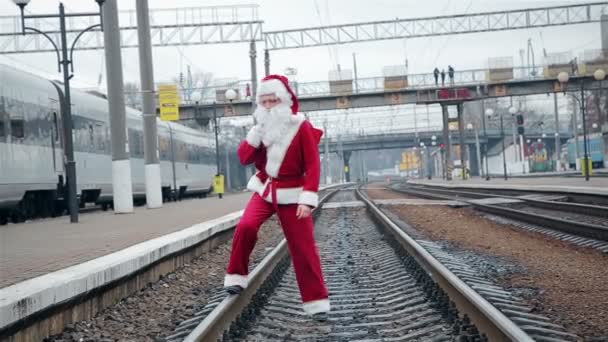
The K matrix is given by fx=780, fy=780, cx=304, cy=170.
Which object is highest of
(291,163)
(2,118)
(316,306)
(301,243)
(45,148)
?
(2,118)

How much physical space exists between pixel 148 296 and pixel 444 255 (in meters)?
4.05

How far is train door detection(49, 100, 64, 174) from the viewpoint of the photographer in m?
19.8

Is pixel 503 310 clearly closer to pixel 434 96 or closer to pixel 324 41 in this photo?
pixel 324 41

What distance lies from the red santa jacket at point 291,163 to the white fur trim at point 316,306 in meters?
0.79

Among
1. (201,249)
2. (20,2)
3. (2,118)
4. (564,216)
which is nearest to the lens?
(201,249)

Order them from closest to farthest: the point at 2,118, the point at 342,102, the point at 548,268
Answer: the point at 548,268 < the point at 2,118 < the point at 342,102

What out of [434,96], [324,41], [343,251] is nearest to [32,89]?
[343,251]

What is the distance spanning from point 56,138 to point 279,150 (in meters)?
15.2

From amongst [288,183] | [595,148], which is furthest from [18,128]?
[595,148]

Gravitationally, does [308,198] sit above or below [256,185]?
below

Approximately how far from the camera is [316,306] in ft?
19.9

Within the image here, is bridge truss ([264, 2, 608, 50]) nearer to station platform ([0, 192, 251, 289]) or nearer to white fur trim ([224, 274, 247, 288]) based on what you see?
station platform ([0, 192, 251, 289])

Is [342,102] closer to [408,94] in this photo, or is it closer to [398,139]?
[408,94]

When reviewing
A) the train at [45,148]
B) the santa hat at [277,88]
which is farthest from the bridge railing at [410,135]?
the santa hat at [277,88]
